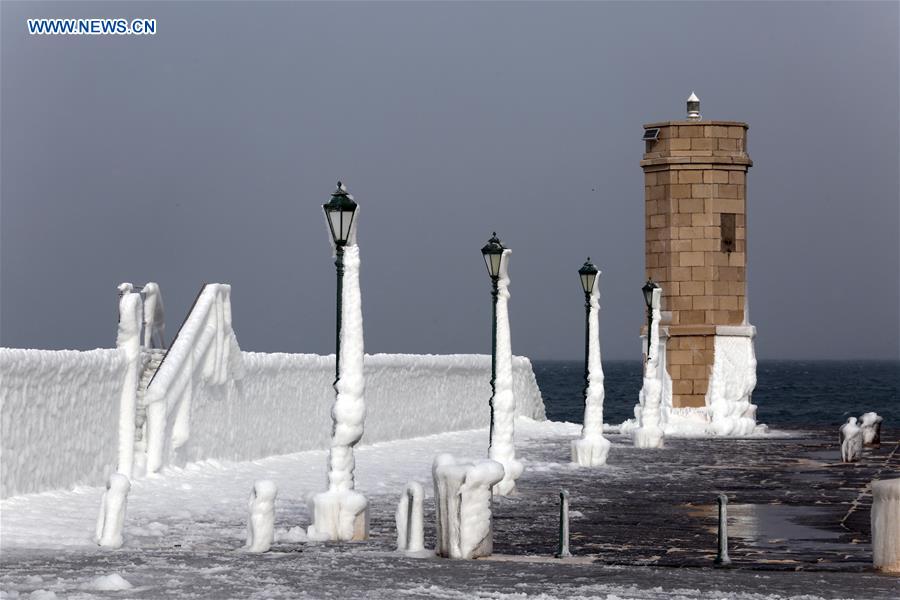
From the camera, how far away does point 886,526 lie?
47.3 ft

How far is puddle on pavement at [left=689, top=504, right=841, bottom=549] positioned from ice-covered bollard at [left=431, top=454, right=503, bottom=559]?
3.47 metres

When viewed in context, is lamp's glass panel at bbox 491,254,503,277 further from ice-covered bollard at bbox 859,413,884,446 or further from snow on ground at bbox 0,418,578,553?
ice-covered bollard at bbox 859,413,884,446

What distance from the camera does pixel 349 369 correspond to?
1795 centimetres

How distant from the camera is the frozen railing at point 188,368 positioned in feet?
80.4

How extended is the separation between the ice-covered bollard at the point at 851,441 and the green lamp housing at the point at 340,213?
14.9 m

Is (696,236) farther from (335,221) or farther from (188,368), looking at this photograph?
(335,221)

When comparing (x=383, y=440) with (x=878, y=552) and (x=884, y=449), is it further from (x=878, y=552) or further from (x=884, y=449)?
(x=878, y=552)

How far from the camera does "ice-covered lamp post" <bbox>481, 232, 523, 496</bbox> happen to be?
23.3 meters

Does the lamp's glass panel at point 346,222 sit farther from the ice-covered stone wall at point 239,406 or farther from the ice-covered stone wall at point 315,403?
the ice-covered stone wall at point 315,403

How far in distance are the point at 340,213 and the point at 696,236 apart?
26.3 metres

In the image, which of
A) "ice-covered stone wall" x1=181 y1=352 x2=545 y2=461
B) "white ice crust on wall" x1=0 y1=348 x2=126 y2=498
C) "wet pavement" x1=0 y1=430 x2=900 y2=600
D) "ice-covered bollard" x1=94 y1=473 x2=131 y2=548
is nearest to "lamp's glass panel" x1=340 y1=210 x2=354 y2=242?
"wet pavement" x1=0 y1=430 x2=900 y2=600

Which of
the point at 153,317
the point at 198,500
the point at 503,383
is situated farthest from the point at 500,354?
the point at 153,317

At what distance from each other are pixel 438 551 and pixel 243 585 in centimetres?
288

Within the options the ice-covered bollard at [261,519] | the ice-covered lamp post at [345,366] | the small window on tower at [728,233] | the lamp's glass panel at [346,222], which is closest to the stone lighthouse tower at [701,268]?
the small window on tower at [728,233]
